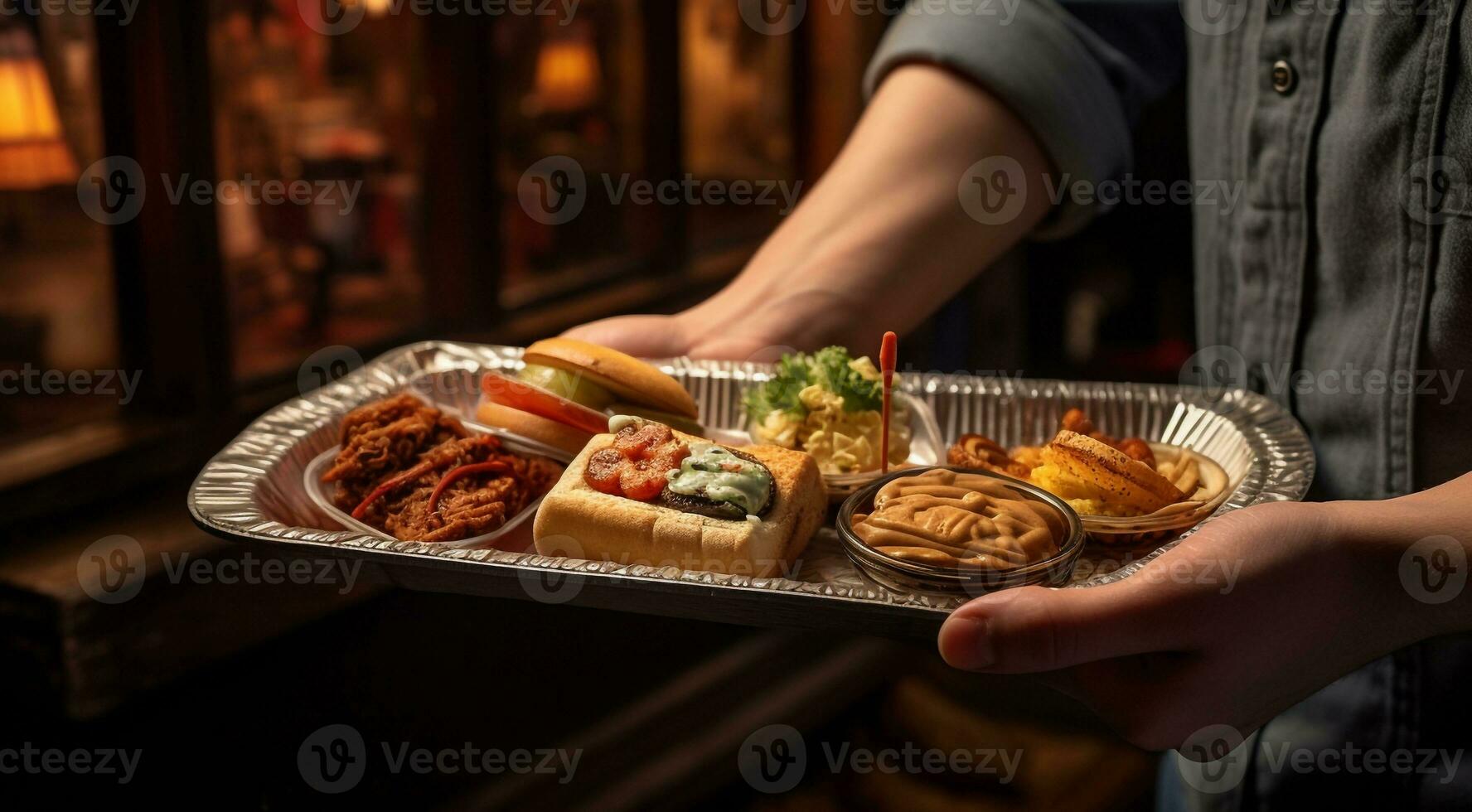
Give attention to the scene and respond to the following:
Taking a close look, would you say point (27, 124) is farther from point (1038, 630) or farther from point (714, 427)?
point (1038, 630)

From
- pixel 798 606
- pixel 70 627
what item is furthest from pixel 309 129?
pixel 798 606

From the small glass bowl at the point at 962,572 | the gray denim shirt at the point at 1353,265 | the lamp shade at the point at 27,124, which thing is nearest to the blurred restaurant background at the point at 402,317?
the lamp shade at the point at 27,124

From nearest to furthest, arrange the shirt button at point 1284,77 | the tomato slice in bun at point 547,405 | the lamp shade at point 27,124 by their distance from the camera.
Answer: the shirt button at point 1284,77 < the tomato slice in bun at point 547,405 < the lamp shade at point 27,124

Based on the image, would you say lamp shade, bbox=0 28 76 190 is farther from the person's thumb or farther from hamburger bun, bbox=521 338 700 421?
the person's thumb

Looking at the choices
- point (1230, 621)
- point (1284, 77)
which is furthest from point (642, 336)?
point (1230, 621)

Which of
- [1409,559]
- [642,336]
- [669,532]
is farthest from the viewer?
[642,336]

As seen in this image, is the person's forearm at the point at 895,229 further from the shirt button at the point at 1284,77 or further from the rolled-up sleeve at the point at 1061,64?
the shirt button at the point at 1284,77
